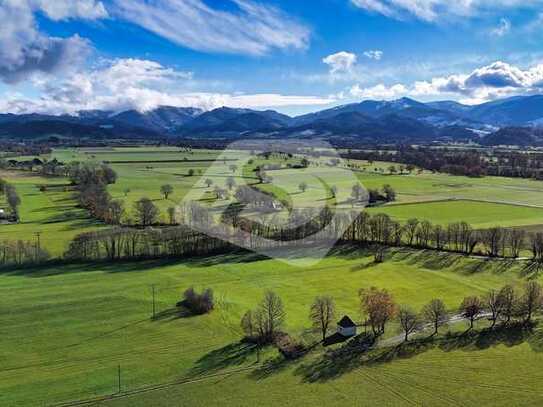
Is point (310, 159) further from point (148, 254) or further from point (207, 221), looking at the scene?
point (148, 254)

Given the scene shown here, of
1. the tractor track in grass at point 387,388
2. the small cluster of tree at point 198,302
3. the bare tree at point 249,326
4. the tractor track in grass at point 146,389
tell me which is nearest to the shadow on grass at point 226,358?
the tractor track in grass at point 146,389

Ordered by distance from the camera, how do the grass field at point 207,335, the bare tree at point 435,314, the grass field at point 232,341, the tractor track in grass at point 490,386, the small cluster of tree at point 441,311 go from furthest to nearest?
the bare tree at point 435,314, the small cluster of tree at point 441,311, the grass field at point 207,335, the tractor track in grass at point 490,386, the grass field at point 232,341

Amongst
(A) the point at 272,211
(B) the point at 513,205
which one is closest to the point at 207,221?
(A) the point at 272,211

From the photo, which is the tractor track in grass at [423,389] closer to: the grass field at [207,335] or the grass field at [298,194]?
the grass field at [207,335]

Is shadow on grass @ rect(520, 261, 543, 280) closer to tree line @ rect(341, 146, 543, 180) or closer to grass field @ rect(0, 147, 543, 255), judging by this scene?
grass field @ rect(0, 147, 543, 255)

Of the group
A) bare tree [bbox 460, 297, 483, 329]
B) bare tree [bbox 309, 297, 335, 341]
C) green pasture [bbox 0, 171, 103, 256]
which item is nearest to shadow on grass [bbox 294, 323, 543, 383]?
bare tree [bbox 460, 297, 483, 329]
